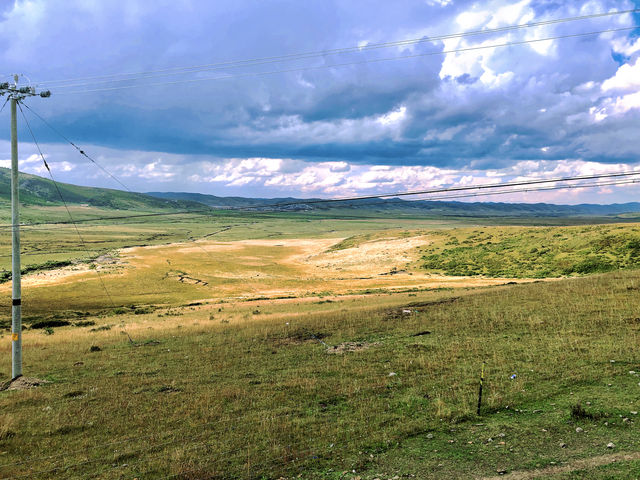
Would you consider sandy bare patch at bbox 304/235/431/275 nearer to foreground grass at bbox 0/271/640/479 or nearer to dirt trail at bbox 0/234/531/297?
dirt trail at bbox 0/234/531/297

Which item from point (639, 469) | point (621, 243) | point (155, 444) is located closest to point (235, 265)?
point (621, 243)

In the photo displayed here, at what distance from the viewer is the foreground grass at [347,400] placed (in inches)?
433

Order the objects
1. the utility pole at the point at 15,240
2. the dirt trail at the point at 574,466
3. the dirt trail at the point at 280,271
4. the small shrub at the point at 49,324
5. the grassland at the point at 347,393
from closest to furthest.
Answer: the dirt trail at the point at 574,466
the grassland at the point at 347,393
the utility pole at the point at 15,240
the small shrub at the point at 49,324
the dirt trail at the point at 280,271

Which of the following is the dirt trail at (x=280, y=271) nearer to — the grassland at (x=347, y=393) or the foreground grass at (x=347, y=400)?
the grassland at (x=347, y=393)

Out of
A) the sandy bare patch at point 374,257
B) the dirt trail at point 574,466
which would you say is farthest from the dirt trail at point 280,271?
the dirt trail at point 574,466

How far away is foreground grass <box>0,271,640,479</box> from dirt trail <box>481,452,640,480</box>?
0.23 m

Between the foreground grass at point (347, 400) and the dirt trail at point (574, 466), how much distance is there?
0.23 m

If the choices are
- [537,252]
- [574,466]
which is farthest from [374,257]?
[574,466]

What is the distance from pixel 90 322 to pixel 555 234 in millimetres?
72347

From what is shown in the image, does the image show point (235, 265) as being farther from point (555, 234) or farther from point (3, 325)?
point (555, 234)

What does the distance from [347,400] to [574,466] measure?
7.31 meters

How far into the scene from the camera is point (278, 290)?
6425cm

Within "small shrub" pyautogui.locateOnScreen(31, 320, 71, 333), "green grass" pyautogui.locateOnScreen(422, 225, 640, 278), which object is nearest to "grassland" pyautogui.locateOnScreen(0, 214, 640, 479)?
"small shrub" pyautogui.locateOnScreen(31, 320, 71, 333)

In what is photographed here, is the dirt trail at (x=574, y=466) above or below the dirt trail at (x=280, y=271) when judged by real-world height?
above
